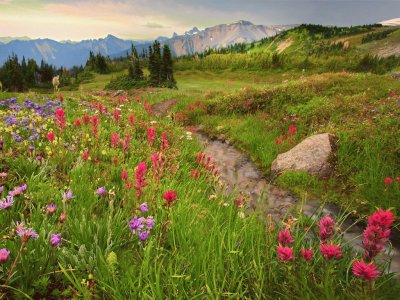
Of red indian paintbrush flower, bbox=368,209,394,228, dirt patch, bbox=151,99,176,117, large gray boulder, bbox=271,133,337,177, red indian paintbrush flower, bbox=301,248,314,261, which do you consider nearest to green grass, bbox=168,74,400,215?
large gray boulder, bbox=271,133,337,177

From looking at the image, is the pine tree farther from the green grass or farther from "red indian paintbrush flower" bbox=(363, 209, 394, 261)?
"red indian paintbrush flower" bbox=(363, 209, 394, 261)

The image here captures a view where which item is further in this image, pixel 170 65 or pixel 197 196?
pixel 170 65

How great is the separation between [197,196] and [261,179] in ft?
15.4

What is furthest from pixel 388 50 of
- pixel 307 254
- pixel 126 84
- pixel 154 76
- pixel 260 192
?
pixel 307 254

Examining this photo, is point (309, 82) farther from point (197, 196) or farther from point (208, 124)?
point (197, 196)

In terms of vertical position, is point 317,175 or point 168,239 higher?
point 168,239

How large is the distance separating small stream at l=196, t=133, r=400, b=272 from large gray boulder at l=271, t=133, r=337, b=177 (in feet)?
2.65

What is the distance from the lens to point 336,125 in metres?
11.4

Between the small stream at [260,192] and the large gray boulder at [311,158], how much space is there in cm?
81

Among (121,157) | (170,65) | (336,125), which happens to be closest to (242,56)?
(170,65)

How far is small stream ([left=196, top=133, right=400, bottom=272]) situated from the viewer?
573cm

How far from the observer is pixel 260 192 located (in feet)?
27.3

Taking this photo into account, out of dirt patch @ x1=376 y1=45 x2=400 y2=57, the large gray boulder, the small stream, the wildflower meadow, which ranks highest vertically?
dirt patch @ x1=376 y1=45 x2=400 y2=57

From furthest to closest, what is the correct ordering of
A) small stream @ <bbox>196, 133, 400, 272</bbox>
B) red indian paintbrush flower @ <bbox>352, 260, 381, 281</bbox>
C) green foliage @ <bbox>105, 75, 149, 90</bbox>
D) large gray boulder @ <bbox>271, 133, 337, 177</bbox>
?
green foliage @ <bbox>105, 75, 149, 90</bbox>, large gray boulder @ <bbox>271, 133, 337, 177</bbox>, small stream @ <bbox>196, 133, 400, 272</bbox>, red indian paintbrush flower @ <bbox>352, 260, 381, 281</bbox>
